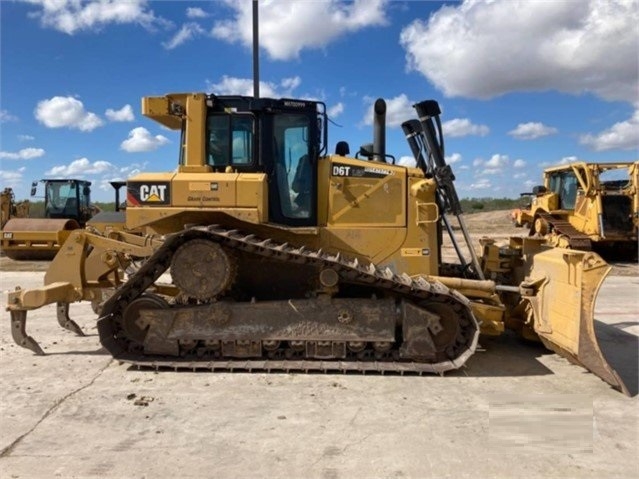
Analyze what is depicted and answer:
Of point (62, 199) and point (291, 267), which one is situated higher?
point (62, 199)

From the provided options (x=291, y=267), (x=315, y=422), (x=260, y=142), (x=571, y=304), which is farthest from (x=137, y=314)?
(x=571, y=304)

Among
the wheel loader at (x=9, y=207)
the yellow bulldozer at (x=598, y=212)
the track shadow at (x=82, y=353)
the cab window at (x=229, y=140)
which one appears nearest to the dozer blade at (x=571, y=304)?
the cab window at (x=229, y=140)

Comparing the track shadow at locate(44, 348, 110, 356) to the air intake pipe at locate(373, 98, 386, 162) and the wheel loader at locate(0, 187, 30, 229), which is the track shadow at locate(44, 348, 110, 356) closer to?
the air intake pipe at locate(373, 98, 386, 162)

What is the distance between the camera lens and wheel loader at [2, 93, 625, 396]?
6.08 meters

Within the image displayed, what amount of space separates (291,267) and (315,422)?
238 cm

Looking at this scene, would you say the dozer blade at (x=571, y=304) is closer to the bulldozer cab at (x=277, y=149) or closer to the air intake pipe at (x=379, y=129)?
the air intake pipe at (x=379, y=129)

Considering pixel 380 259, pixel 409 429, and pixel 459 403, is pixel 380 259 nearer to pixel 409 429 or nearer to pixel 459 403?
pixel 459 403

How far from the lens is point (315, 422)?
4637 millimetres

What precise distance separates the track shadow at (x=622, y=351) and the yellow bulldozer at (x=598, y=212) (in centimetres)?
848

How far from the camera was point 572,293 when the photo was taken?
19.3 ft

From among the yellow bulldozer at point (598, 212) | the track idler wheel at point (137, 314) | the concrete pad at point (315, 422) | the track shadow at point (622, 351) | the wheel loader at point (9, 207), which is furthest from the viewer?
the wheel loader at point (9, 207)

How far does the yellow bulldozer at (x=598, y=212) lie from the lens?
16.9 metres

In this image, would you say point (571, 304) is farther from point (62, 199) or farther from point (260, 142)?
point (62, 199)

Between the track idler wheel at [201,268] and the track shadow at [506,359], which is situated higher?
the track idler wheel at [201,268]
